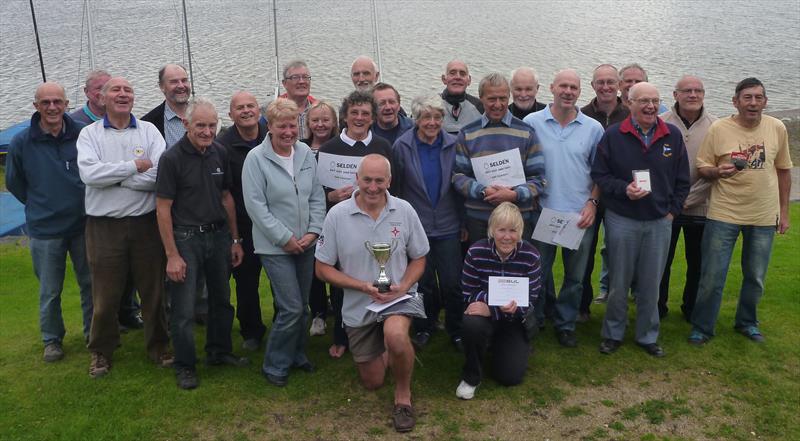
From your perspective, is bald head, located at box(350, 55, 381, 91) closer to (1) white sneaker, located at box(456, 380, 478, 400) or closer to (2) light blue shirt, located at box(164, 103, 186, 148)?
(2) light blue shirt, located at box(164, 103, 186, 148)

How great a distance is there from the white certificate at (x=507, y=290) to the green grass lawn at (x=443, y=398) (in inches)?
29.4

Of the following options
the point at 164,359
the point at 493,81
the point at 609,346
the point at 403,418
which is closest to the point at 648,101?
the point at 493,81

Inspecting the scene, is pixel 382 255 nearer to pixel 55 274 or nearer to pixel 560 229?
pixel 560 229

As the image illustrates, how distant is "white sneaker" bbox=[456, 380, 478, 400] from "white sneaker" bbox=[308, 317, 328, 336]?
1.75 m

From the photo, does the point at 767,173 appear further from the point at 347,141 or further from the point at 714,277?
the point at 347,141

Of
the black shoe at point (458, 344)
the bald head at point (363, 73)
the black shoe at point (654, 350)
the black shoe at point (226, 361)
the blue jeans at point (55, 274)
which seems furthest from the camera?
the bald head at point (363, 73)

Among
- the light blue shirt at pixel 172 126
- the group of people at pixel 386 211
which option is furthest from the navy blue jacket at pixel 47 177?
the light blue shirt at pixel 172 126

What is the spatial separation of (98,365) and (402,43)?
32.5 m

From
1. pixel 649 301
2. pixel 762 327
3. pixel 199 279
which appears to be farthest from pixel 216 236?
pixel 762 327

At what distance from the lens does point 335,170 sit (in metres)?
5.55

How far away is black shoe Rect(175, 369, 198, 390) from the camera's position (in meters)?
5.30

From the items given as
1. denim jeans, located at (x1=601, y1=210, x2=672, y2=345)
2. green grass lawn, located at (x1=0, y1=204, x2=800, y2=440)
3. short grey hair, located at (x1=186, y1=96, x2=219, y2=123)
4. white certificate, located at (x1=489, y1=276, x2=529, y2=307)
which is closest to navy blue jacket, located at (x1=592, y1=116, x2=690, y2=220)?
denim jeans, located at (x1=601, y1=210, x2=672, y2=345)

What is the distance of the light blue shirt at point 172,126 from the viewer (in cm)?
610

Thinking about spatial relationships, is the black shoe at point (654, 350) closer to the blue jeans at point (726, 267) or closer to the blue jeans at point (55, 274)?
the blue jeans at point (726, 267)
